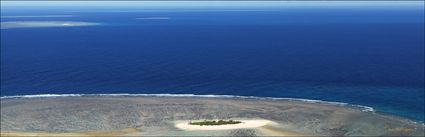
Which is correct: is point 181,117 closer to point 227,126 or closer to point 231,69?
point 227,126

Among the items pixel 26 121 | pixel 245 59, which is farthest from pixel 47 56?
pixel 26 121

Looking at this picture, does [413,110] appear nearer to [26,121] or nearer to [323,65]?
[323,65]

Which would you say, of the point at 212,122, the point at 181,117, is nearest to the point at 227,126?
the point at 212,122

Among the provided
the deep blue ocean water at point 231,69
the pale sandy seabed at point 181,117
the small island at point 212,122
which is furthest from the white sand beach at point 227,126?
the deep blue ocean water at point 231,69

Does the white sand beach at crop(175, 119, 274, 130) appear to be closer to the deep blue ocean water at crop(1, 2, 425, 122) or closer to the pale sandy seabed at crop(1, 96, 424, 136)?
the pale sandy seabed at crop(1, 96, 424, 136)

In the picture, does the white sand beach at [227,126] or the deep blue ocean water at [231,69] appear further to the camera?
the deep blue ocean water at [231,69]

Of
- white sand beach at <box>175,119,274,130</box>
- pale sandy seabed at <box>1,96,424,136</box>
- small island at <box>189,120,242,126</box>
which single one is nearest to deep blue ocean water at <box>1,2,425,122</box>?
pale sandy seabed at <box>1,96,424,136</box>

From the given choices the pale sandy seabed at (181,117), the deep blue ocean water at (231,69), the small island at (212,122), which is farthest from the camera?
the deep blue ocean water at (231,69)

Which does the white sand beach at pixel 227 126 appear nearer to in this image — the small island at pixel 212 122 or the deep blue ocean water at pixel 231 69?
the small island at pixel 212 122
